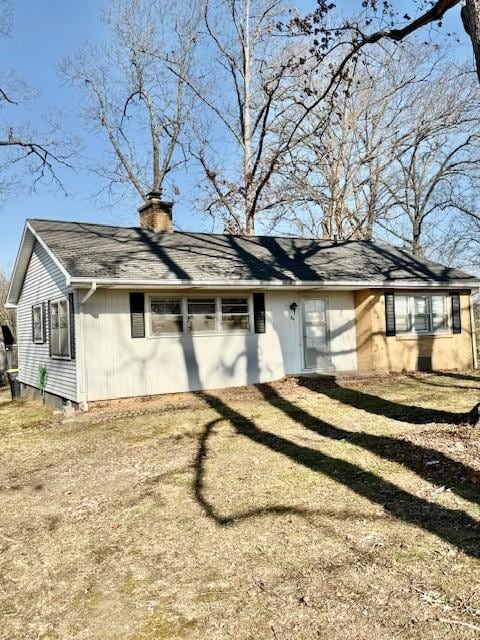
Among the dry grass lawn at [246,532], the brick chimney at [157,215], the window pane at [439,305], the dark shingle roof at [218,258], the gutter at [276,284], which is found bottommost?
the dry grass lawn at [246,532]

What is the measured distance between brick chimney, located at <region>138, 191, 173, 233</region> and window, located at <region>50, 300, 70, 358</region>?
13.1 ft

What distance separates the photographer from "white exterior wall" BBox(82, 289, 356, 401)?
1019cm

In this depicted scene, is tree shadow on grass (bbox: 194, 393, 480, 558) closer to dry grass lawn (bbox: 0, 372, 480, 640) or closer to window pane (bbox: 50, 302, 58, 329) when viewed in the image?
dry grass lawn (bbox: 0, 372, 480, 640)

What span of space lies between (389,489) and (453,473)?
78 centimetres

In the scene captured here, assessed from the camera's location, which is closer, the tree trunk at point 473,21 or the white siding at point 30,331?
the tree trunk at point 473,21

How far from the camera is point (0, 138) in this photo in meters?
17.4

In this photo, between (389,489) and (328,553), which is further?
(389,489)

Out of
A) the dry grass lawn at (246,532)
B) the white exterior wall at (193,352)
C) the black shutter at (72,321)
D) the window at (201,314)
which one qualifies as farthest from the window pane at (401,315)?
the black shutter at (72,321)

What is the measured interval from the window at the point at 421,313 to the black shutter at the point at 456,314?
0.19 metres

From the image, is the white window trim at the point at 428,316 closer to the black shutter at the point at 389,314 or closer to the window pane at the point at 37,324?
the black shutter at the point at 389,314

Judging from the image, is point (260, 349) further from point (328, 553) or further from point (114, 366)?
point (328, 553)

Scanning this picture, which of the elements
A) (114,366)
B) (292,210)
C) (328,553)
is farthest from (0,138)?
(328,553)

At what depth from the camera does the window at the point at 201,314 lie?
1123 centimetres

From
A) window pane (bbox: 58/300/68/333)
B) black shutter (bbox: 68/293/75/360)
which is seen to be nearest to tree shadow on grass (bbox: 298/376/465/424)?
black shutter (bbox: 68/293/75/360)
